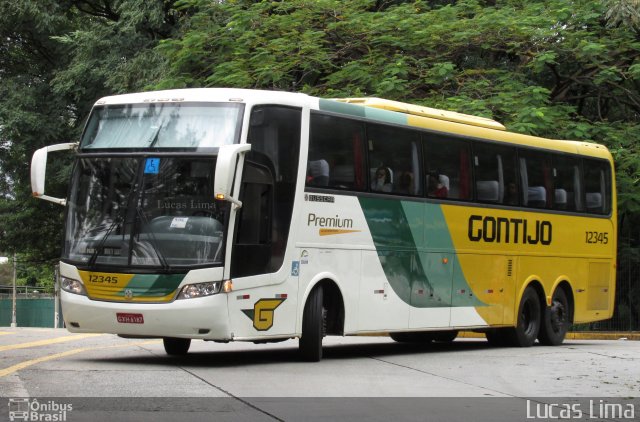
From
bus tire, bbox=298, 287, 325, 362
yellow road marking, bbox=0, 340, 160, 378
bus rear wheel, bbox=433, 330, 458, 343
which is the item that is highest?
bus tire, bbox=298, 287, 325, 362

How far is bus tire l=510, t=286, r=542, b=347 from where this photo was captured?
64.9 feet

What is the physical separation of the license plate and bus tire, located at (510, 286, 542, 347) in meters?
8.16

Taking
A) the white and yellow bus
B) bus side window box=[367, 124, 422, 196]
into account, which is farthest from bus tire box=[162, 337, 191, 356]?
bus side window box=[367, 124, 422, 196]

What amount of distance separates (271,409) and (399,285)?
6.97 m

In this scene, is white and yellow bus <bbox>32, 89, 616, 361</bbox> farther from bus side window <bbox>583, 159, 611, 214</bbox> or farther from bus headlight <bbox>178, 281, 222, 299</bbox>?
bus side window <bbox>583, 159, 611, 214</bbox>

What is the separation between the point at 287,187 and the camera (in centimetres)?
1442

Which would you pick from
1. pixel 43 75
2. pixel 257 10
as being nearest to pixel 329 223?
pixel 257 10

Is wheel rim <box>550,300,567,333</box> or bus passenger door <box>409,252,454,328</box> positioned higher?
bus passenger door <box>409,252,454,328</box>

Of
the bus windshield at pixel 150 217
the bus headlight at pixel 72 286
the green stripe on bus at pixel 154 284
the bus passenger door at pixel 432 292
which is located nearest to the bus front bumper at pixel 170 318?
the green stripe on bus at pixel 154 284

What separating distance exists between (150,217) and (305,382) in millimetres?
2842

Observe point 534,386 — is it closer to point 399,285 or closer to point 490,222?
point 399,285

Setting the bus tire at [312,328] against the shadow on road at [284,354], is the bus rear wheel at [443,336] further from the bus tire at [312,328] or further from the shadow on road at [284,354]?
the bus tire at [312,328]

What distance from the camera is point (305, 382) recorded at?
12258 mm

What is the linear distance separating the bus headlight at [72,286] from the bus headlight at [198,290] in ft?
4.31
